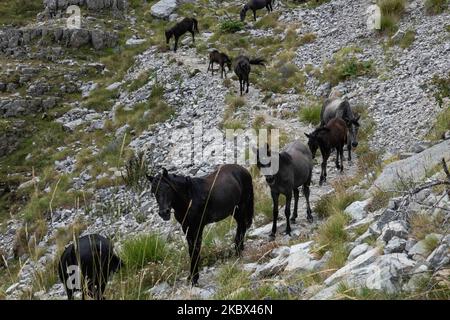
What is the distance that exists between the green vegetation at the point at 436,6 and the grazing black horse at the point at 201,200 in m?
15.7

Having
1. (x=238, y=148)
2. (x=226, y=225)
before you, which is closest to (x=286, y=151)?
(x=226, y=225)

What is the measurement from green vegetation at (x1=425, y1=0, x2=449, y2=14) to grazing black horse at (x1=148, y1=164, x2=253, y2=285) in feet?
51.4

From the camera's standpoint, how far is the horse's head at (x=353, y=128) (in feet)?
46.4

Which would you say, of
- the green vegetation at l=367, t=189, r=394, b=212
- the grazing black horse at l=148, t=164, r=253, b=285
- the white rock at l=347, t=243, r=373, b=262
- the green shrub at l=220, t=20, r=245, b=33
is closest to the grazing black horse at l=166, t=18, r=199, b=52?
the green shrub at l=220, t=20, r=245, b=33

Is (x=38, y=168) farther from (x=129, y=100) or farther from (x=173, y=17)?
(x=173, y=17)

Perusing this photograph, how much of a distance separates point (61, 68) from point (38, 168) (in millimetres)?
10144

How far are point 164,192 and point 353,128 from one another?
29.0ft

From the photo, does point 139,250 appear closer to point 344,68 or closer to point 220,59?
point 344,68

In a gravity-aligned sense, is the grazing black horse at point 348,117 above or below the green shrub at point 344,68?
below

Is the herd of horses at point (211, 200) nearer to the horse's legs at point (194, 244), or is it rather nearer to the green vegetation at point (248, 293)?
the horse's legs at point (194, 244)

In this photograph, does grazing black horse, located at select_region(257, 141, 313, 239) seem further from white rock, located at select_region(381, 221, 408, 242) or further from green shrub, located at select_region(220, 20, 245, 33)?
green shrub, located at select_region(220, 20, 245, 33)

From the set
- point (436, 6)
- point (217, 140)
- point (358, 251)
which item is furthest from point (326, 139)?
point (436, 6)

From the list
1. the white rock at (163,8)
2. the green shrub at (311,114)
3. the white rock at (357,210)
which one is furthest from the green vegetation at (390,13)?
the white rock at (163,8)

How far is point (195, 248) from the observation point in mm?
7676
